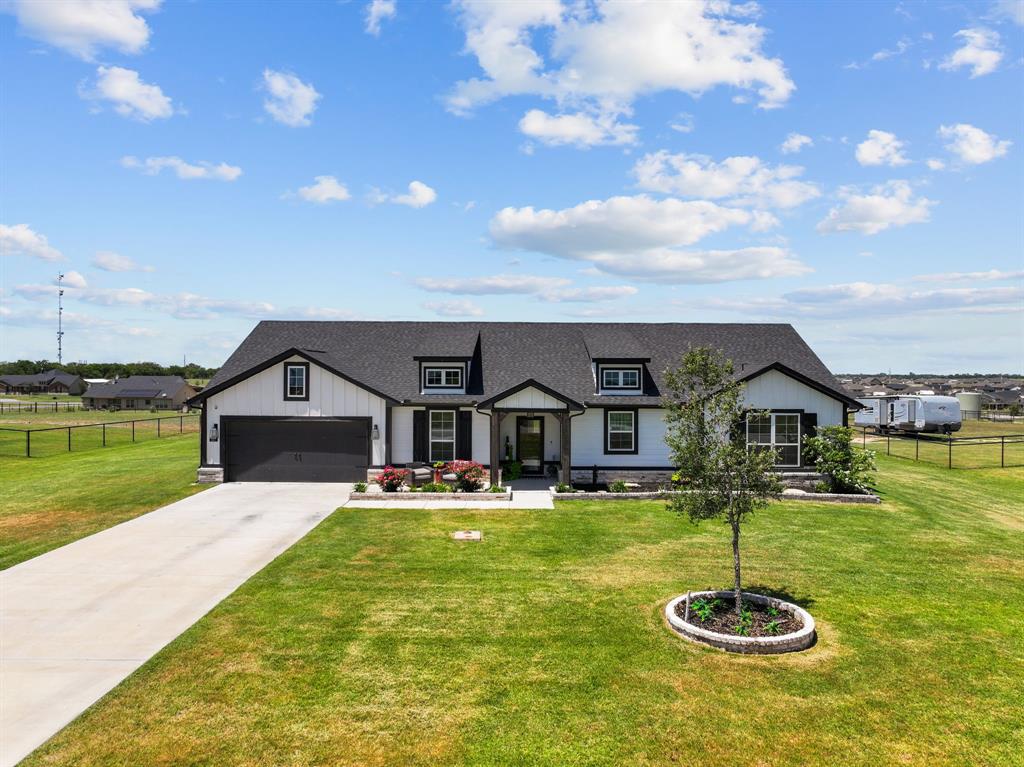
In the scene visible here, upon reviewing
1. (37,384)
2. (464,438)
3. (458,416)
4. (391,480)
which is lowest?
(391,480)

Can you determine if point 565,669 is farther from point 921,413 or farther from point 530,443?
point 921,413

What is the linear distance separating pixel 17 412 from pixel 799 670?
87445 millimetres

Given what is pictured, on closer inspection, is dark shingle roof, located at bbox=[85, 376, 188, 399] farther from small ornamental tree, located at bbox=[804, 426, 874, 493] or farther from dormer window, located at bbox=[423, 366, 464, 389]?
small ornamental tree, located at bbox=[804, 426, 874, 493]

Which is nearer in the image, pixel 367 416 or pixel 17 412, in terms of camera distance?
pixel 367 416

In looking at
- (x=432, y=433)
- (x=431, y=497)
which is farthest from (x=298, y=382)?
(x=431, y=497)

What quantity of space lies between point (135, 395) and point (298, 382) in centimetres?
8191

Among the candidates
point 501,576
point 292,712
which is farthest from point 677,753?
point 501,576

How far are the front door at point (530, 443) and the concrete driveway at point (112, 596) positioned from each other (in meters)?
7.89

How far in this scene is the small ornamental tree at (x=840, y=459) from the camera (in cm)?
2034

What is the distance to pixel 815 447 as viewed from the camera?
70.5ft

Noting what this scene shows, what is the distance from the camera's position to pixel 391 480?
20.2 metres

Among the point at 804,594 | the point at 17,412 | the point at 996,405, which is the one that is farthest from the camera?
the point at 996,405

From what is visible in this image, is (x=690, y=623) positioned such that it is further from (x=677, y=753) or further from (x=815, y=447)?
(x=815, y=447)

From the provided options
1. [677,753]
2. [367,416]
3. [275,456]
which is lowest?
[677,753]
